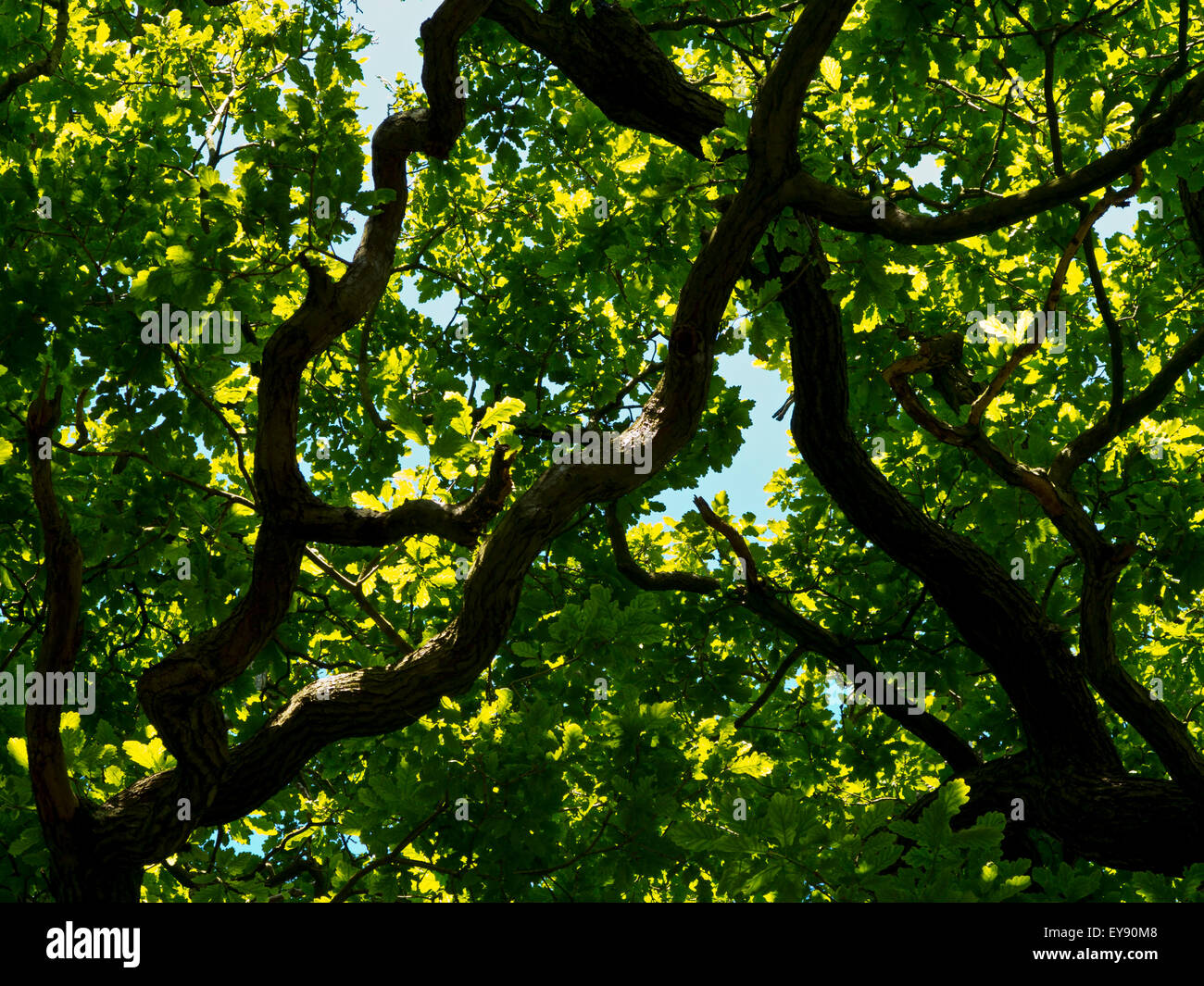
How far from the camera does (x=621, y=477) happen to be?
5.12 meters

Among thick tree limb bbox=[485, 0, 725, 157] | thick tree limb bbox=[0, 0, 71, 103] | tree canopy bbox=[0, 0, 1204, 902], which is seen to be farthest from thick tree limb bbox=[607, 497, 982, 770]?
thick tree limb bbox=[0, 0, 71, 103]

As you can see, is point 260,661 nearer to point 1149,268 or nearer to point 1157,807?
point 1157,807

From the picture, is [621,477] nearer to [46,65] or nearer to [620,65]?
[620,65]

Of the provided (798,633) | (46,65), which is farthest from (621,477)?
(46,65)

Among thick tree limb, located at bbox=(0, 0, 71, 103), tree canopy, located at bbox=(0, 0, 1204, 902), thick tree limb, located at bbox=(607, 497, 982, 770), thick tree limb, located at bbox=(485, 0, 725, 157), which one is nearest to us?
tree canopy, located at bbox=(0, 0, 1204, 902)

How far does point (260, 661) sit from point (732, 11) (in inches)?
205

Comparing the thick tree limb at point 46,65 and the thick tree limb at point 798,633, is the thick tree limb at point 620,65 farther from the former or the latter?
the thick tree limb at point 46,65

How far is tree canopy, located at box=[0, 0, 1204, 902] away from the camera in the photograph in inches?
191

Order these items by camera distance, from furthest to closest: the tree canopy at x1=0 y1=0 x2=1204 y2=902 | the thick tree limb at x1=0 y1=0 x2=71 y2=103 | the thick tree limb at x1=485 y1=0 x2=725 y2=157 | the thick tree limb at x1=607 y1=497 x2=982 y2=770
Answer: the thick tree limb at x1=0 y1=0 x2=71 y2=103 < the thick tree limb at x1=607 y1=497 x2=982 y2=770 < the thick tree limb at x1=485 y1=0 x2=725 y2=157 < the tree canopy at x1=0 y1=0 x2=1204 y2=902

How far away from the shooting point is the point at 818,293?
6277mm

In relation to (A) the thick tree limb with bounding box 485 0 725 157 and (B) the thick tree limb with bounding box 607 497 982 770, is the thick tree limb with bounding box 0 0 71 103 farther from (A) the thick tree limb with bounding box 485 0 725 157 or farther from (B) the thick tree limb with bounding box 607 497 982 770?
(B) the thick tree limb with bounding box 607 497 982 770

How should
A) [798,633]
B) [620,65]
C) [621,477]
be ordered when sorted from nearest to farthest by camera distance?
1. [621,477]
2. [620,65]
3. [798,633]

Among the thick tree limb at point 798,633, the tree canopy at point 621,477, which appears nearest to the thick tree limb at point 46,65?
the tree canopy at point 621,477
